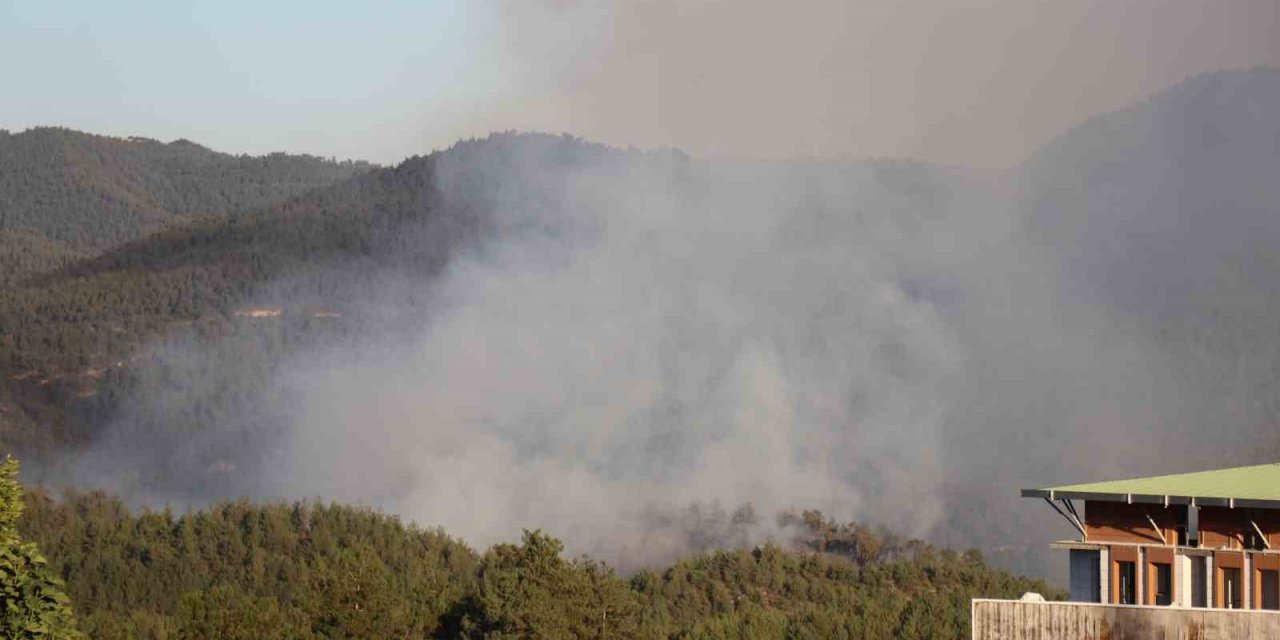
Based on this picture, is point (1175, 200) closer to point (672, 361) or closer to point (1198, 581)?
point (672, 361)

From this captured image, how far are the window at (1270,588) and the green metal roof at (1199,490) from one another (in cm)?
102

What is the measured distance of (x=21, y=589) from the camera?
2503 centimetres

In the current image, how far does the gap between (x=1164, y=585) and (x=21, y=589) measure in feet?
55.0

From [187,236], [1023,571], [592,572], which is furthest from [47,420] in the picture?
[592,572]

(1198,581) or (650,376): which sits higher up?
(650,376)

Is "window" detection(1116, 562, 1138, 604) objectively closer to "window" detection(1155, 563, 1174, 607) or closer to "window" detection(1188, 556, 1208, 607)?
"window" detection(1155, 563, 1174, 607)

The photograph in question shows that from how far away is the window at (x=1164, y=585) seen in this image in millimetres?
32031

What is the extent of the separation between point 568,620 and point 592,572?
9.83 feet

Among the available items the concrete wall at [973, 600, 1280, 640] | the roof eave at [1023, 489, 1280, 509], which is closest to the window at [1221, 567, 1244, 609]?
the roof eave at [1023, 489, 1280, 509]

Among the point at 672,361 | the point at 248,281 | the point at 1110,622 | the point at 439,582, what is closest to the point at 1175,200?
the point at 672,361

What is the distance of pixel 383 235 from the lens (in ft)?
465

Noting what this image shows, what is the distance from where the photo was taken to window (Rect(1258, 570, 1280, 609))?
3047 cm

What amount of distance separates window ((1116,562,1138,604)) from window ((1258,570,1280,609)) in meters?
2.27

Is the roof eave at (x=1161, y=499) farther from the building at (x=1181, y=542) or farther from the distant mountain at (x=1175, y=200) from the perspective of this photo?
the distant mountain at (x=1175, y=200)
